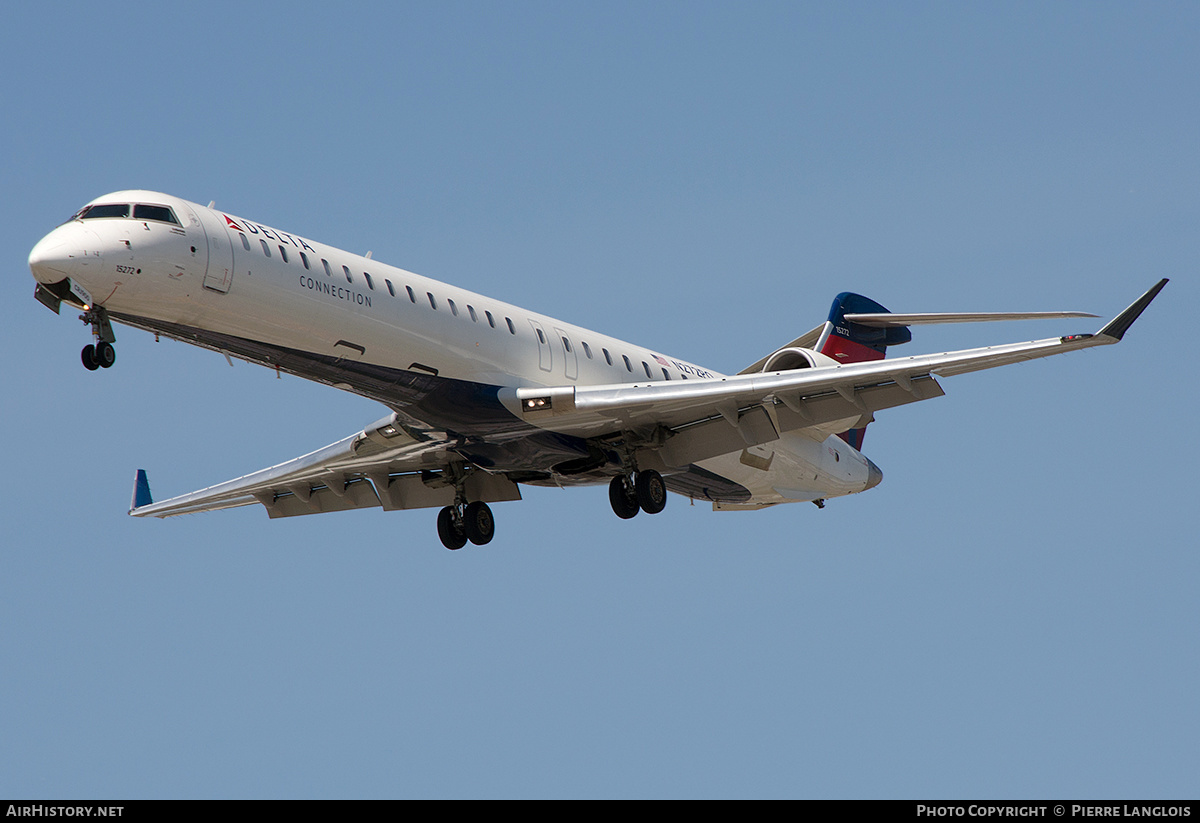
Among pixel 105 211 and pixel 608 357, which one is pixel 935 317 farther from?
pixel 105 211

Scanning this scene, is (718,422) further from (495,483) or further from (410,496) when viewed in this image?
(410,496)

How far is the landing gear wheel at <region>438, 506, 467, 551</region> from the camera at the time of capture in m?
24.8

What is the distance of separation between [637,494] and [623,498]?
0.23 m

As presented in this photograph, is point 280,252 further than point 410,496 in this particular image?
No

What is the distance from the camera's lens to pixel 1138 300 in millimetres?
17719

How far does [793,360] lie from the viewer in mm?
24672

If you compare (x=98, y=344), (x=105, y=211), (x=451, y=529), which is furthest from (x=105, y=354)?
(x=451, y=529)

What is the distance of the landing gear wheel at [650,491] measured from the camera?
2320cm

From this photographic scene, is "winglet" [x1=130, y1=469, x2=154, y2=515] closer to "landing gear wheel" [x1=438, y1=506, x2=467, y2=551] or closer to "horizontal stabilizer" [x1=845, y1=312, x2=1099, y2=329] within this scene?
"landing gear wheel" [x1=438, y1=506, x2=467, y2=551]

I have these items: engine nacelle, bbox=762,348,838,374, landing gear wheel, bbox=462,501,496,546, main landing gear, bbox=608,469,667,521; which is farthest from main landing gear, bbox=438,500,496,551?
engine nacelle, bbox=762,348,838,374

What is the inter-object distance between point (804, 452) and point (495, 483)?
5569 mm

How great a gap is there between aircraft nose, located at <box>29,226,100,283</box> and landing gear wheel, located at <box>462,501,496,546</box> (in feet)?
27.9

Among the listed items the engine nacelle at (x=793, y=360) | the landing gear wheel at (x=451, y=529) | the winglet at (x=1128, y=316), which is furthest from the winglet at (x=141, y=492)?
the winglet at (x=1128, y=316)
